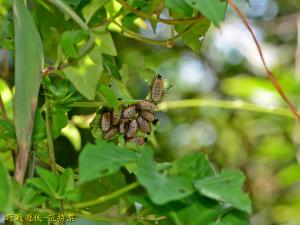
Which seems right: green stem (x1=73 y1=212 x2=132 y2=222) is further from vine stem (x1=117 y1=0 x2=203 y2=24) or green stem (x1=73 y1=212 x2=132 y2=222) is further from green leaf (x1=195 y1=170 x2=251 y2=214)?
vine stem (x1=117 y1=0 x2=203 y2=24)

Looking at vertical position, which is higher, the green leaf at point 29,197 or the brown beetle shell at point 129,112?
the brown beetle shell at point 129,112

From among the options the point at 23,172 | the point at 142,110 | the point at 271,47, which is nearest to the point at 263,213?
the point at 271,47

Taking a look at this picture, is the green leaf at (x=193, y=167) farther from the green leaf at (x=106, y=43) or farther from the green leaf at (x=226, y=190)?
the green leaf at (x=106, y=43)

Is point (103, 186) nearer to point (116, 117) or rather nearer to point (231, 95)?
point (116, 117)

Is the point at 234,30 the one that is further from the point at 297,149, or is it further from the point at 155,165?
the point at 155,165

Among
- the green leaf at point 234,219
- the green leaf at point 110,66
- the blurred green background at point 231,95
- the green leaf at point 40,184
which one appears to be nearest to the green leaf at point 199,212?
the green leaf at point 234,219
